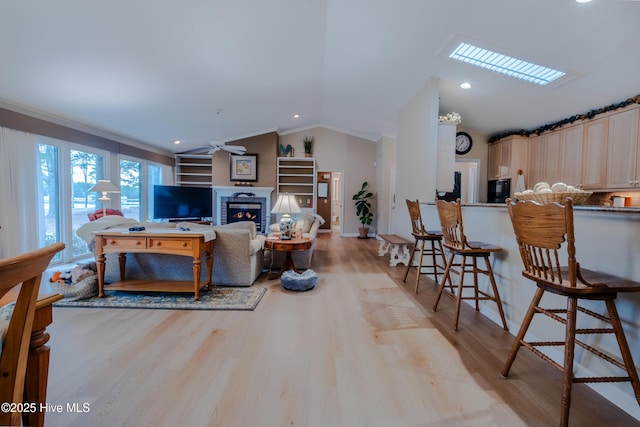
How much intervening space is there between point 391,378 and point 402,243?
294cm

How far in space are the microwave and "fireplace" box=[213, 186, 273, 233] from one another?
5038mm

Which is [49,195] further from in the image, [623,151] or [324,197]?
[623,151]

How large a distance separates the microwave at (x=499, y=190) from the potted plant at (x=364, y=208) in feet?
10.9

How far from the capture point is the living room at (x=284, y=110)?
1523 millimetres

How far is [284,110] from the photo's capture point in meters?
6.31

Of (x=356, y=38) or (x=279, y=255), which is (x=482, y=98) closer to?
(x=356, y=38)

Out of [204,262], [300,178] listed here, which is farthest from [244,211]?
[204,262]

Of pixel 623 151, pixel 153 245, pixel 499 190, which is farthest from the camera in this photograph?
pixel 499 190

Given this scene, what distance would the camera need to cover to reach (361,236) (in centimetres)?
816

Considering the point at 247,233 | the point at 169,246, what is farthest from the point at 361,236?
the point at 169,246

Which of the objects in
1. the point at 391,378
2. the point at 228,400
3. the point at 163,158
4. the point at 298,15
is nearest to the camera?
the point at 228,400

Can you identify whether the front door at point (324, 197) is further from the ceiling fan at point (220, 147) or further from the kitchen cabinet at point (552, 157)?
the kitchen cabinet at point (552, 157)

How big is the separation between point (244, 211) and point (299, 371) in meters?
6.22

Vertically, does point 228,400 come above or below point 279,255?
below
